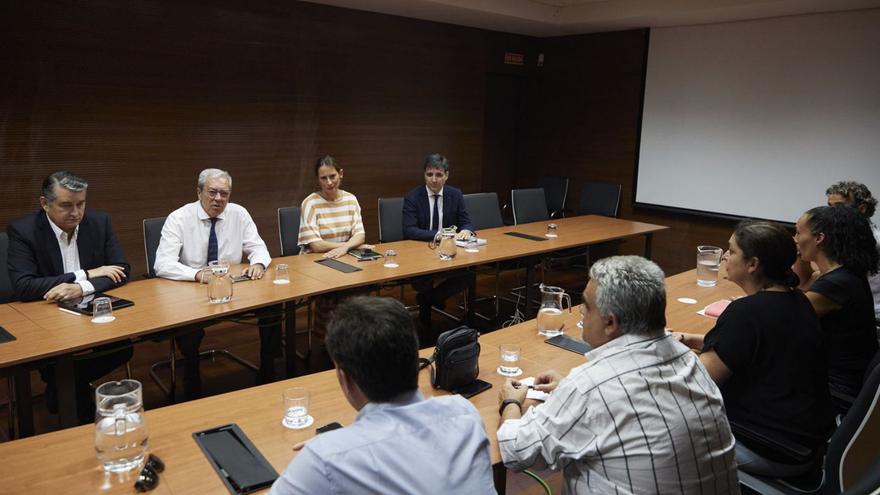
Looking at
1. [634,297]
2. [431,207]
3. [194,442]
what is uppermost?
[634,297]

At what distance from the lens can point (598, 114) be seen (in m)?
7.64

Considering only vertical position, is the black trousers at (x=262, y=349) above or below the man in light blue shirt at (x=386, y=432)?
below

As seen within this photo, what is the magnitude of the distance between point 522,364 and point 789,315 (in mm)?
945

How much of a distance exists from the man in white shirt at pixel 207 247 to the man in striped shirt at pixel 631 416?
7.49ft

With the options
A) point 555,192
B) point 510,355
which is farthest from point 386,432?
point 555,192

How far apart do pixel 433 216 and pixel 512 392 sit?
3.15 meters

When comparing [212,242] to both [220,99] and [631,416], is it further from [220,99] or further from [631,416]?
[631,416]

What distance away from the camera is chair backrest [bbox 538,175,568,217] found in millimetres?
7551

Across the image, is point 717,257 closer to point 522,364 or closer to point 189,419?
point 522,364

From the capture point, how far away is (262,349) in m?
3.86

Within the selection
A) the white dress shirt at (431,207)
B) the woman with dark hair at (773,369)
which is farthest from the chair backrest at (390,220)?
the woman with dark hair at (773,369)

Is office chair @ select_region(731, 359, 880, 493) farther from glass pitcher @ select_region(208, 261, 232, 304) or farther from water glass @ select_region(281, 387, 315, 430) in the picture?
glass pitcher @ select_region(208, 261, 232, 304)

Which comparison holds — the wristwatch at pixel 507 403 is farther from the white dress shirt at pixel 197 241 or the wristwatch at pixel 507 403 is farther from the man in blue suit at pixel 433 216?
the man in blue suit at pixel 433 216

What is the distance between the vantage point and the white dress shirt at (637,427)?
1.46 m
